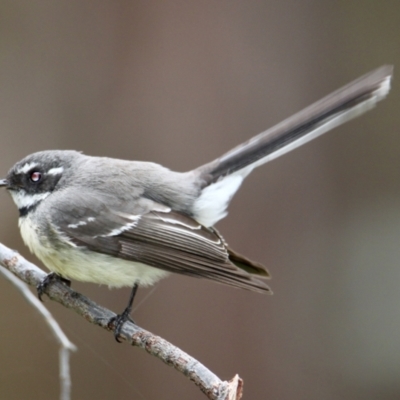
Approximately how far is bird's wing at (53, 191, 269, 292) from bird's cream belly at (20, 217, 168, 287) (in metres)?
0.04

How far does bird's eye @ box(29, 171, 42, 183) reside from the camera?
10.6 ft

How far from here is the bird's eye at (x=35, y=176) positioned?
3.22 metres

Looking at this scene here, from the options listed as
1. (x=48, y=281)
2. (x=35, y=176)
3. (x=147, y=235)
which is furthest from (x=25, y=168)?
(x=147, y=235)

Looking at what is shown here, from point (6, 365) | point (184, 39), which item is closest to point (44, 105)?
point (184, 39)

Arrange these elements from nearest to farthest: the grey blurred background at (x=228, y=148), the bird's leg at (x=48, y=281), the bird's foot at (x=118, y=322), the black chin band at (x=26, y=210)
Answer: the bird's foot at (x=118, y=322) < the bird's leg at (x=48, y=281) < the black chin band at (x=26, y=210) < the grey blurred background at (x=228, y=148)

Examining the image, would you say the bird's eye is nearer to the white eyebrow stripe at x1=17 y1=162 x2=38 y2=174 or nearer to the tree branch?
the white eyebrow stripe at x1=17 y1=162 x2=38 y2=174

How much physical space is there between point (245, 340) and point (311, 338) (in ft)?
1.82

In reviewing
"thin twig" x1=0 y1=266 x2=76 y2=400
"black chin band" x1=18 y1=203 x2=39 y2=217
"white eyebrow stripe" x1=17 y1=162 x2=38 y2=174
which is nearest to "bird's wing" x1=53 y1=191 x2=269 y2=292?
"black chin band" x1=18 y1=203 x2=39 y2=217

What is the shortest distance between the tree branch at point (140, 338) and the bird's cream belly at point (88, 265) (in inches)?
3.8

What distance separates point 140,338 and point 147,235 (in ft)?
1.97

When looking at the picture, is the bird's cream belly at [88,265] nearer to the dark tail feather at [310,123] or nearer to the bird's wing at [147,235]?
the bird's wing at [147,235]

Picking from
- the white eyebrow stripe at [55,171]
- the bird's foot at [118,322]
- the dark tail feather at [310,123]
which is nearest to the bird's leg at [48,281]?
the bird's foot at [118,322]

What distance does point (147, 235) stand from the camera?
307 cm

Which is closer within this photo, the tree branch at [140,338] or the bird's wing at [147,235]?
the tree branch at [140,338]
